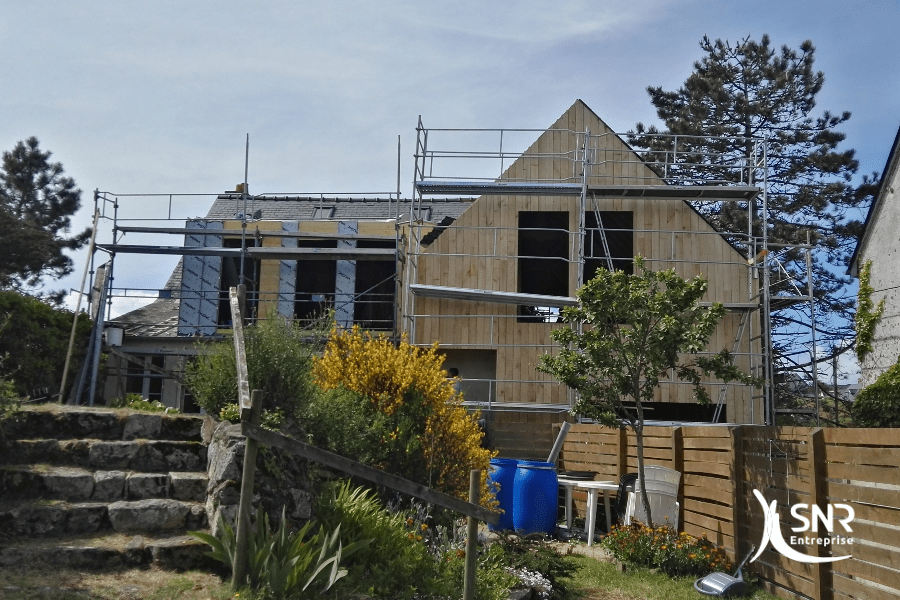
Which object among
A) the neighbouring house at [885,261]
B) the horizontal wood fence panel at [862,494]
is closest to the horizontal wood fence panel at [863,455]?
the horizontal wood fence panel at [862,494]

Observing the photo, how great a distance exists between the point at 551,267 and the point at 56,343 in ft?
36.7

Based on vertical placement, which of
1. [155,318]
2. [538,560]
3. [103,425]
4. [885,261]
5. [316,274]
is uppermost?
[885,261]

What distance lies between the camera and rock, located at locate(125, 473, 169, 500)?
716cm

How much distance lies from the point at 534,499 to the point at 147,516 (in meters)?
5.68

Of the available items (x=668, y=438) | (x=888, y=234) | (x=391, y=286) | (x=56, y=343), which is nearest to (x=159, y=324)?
(x=56, y=343)

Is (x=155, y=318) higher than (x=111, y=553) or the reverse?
higher

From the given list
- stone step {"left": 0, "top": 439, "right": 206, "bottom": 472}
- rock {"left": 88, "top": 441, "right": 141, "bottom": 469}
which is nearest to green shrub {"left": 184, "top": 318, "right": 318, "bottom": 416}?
stone step {"left": 0, "top": 439, "right": 206, "bottom": 472}

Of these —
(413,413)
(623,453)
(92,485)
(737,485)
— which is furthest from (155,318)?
(737,485)

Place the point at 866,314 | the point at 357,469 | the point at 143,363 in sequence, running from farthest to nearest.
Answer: the point at 866,314 → the point at 143,363 → the point at 357,469

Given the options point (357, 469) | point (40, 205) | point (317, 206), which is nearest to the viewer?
point (357, 469)

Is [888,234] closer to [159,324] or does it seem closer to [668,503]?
[668,503]

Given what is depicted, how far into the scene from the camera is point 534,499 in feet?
36.6

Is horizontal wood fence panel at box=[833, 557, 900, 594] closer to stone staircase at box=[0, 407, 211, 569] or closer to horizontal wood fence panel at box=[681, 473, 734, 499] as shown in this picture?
horizontal wood fence panel at box=[681, 473, 734, 499]

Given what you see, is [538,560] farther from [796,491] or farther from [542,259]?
[542,259]
